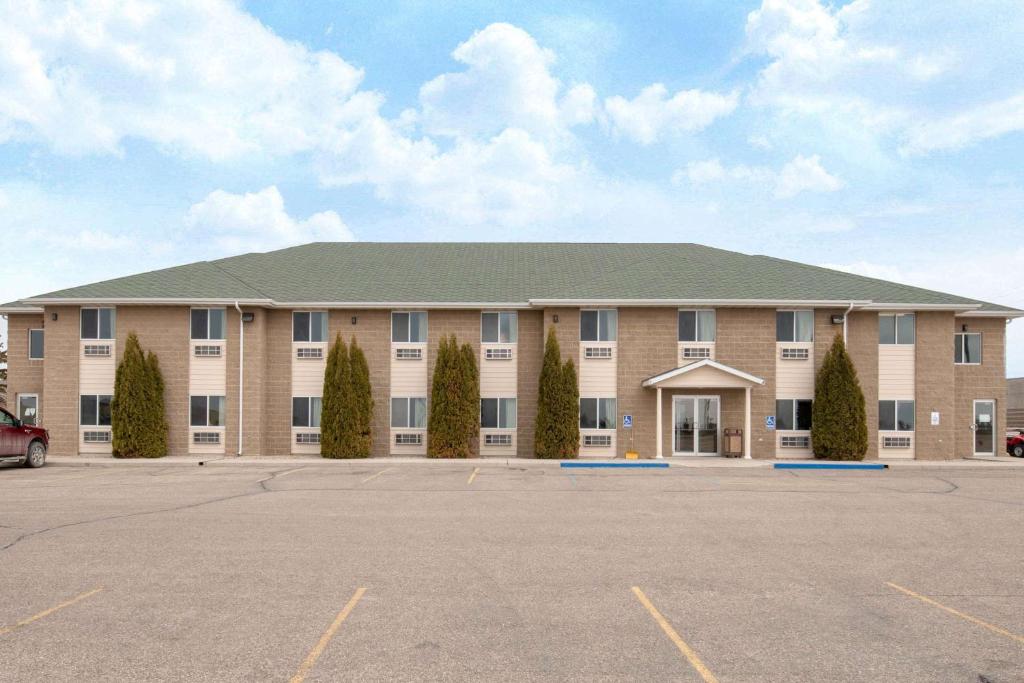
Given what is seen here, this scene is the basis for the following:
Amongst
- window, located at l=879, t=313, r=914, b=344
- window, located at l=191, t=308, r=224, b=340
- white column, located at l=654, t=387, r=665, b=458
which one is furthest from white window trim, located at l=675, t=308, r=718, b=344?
window, located at l=191, t=308, r=224, b=340

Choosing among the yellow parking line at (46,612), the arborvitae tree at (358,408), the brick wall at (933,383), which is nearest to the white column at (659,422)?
the brick wall at (933,383)

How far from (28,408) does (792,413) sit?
29.1 metres

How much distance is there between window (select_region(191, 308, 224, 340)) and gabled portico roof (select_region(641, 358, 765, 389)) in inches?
618

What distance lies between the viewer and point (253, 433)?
25.7 meters

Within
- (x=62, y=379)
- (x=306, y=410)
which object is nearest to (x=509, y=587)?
(x=306, y=410)

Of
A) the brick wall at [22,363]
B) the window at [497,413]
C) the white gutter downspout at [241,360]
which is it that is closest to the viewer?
the white gutter downspout at [241,360]

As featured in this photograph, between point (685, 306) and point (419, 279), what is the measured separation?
34.0 feet

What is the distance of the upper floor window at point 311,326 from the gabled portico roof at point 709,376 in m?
12.2

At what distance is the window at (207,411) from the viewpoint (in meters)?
25.7

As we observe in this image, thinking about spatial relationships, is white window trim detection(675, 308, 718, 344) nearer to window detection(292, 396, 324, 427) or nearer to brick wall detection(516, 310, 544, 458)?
brick wall detection(516, 310, 544, 458)

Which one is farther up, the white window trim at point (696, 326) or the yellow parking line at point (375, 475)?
the white window trim at point (696, 326)

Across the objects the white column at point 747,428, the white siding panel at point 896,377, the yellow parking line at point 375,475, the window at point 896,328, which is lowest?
the yellow parking line at point 375,475

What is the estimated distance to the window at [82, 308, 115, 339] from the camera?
26156 millimetres

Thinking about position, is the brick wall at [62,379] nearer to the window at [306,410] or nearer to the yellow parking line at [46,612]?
the window at [306,410]
